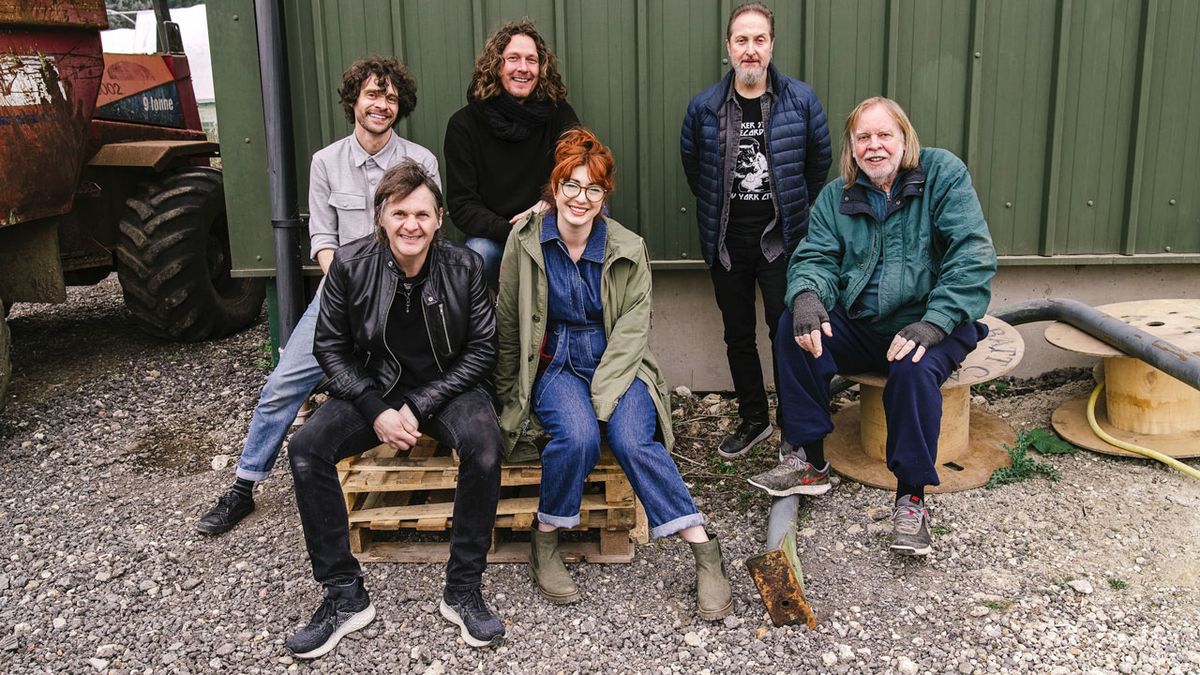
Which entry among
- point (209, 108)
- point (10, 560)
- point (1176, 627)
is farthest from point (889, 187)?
point (209, 108)

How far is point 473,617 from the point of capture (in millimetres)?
3193

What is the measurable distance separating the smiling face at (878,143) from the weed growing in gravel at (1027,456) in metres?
1.39

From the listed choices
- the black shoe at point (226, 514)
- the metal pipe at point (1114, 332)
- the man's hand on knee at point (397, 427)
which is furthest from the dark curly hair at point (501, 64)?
the metal pipe at point (1114, 332)

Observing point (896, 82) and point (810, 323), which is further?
point (896, 82)

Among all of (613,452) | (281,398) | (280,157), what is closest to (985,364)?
(613,452)

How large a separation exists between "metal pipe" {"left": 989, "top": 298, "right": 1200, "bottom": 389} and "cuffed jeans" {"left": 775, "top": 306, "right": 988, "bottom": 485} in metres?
0.78

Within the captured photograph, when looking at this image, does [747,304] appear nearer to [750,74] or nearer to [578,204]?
[750,74]

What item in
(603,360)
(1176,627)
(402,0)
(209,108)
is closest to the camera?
(1176,627)

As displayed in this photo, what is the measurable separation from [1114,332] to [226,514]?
385 centimetres

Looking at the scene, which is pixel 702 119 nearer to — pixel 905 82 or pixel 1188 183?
pixel 905 82

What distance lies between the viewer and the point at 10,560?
3.81 metres

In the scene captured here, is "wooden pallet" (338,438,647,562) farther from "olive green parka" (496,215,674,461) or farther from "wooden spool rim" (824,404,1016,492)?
"wooden spool rim" (824,404,1016,492)

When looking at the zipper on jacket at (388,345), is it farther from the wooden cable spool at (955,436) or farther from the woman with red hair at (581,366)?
the wooden cable spool at (955,436)

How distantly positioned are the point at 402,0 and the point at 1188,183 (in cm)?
415
